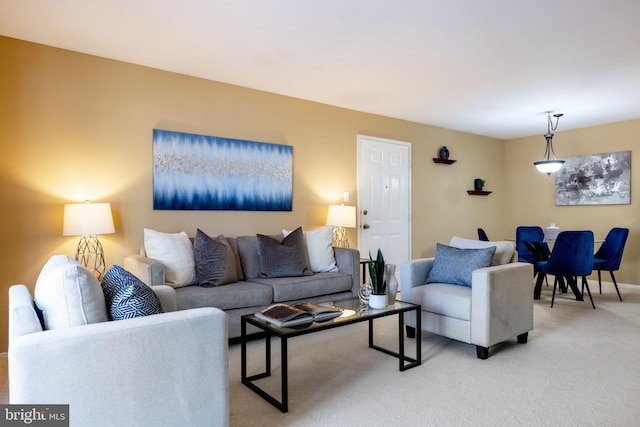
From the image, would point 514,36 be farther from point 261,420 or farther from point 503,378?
point 261,420

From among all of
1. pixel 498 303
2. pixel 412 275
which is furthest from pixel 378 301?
pixel 498 303

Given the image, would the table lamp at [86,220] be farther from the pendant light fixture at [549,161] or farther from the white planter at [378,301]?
the pendant light fixture at [549,161]

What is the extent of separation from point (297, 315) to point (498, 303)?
1.57 metres

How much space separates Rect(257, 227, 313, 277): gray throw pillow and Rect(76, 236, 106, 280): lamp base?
1.34 meters

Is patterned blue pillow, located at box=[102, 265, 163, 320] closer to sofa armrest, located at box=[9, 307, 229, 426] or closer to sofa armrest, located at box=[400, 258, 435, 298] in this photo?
sofa armrest, located at box=[9, 307, 229, 426]

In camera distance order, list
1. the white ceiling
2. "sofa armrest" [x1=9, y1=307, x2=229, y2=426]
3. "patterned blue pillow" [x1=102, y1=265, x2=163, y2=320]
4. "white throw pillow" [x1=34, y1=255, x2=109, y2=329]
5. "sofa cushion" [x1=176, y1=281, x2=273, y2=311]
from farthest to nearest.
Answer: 1. "sofa cushion" [x1=176, y1=281, x2=273, y2=311]
2. the white ceiling
3. "patterned blue pillow" [x1=102, y1=265, x2=163, y2=320]
4. "white throw pillow" [x1=34, y1=255, x2=109, y2=329]
5. "sofa armrest" [x1=9, y1=307, x2=229, y2=426]

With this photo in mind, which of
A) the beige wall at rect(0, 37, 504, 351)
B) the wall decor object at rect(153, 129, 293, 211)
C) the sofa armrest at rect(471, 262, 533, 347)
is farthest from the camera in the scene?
the wall decor object at rect(153, 129, 293, 211)

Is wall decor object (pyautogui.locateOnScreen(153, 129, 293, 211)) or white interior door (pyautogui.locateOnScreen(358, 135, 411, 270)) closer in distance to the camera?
wall decor object (pyautogui.locateOnScreen(153, 129, 293, 211))

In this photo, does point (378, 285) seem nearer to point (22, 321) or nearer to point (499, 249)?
point (499, 249)

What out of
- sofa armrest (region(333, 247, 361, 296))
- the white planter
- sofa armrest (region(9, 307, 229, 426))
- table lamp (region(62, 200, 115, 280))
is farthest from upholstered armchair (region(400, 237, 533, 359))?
table lamp (region(62, 200, 115, 280))

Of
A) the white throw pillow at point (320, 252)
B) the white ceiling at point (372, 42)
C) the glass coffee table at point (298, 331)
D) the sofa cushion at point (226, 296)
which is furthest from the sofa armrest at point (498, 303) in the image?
the white ceiling at point (372, 42)

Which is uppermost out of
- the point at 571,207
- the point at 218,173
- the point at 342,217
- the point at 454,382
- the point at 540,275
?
the point at 218,173

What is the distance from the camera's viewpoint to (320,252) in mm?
4074

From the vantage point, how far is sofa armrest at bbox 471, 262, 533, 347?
290cm
